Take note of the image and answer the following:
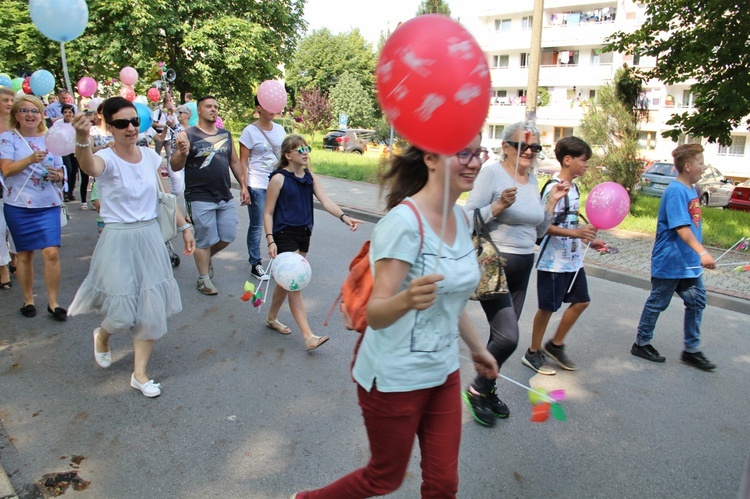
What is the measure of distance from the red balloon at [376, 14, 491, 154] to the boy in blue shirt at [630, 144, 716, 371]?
123 inches

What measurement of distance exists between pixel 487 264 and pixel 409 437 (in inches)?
51.5

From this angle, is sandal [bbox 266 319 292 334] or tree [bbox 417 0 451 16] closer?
sandal [bbox 266 319 292 334]

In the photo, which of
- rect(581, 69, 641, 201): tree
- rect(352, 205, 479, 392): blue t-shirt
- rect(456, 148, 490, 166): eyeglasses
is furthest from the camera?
rect(581, 69, 641, 201): tree

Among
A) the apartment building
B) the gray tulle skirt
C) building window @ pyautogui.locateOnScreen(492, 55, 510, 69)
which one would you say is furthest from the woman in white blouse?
building window @ pyautogui.locateOnScreen(492, 55, 510, 69)

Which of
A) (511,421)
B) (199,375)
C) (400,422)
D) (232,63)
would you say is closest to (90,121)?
(199,375)

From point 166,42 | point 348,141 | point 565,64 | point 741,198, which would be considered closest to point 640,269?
point 741,198

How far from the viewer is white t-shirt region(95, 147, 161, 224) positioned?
3543 millimetres

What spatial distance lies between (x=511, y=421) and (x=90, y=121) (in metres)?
3.23

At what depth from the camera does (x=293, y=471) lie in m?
2.99

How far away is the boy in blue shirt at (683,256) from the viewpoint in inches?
169

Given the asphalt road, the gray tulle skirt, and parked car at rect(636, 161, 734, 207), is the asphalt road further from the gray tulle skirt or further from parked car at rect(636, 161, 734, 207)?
parked car at rect(636, 161, 734, 207)

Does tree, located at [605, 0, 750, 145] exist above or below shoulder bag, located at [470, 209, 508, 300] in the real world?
above

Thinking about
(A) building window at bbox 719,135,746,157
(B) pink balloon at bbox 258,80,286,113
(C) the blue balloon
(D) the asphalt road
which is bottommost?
(D) the asphalt road

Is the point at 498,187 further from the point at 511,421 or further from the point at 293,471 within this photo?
the point at 293,471
